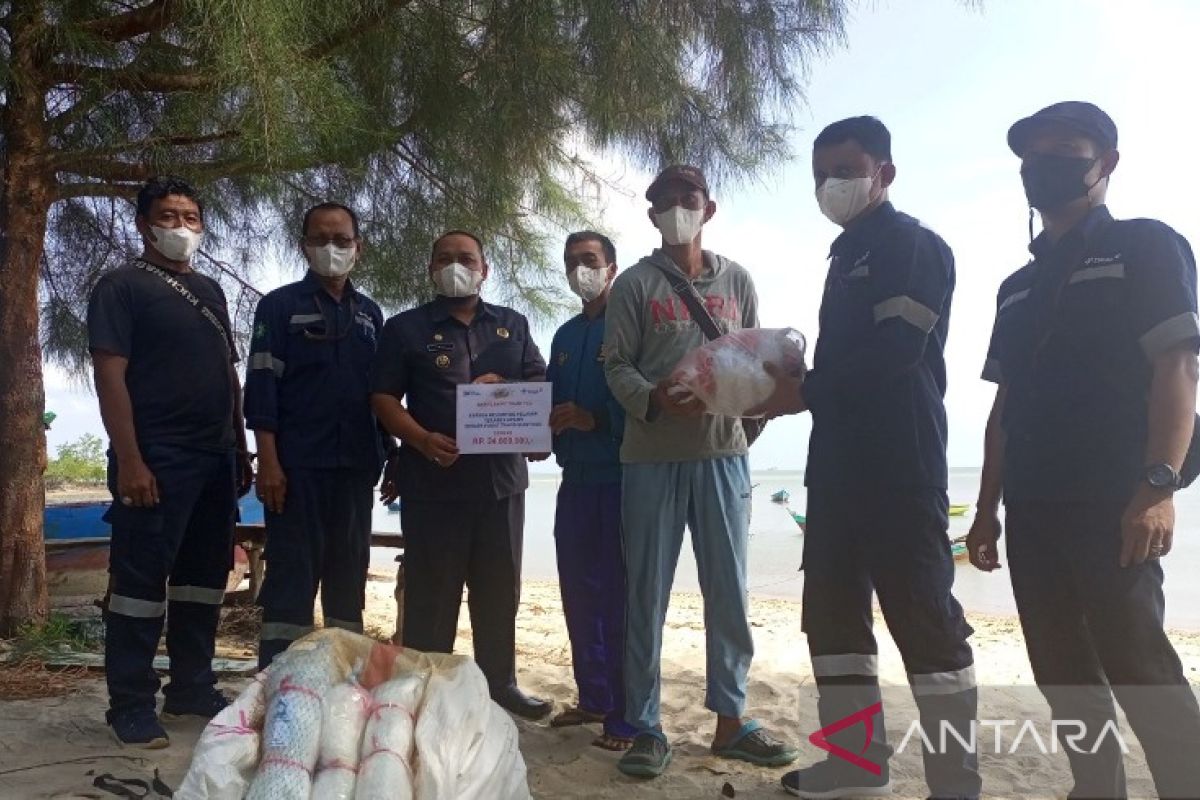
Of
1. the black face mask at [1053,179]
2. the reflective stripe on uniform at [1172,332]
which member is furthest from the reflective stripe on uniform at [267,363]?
the reflective stripe on uniform at [1172,332]

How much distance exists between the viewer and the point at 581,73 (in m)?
3.97

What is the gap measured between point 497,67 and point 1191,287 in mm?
3022

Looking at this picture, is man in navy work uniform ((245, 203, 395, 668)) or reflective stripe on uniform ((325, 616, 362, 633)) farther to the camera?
reflective stripe on uniform ((325, 616, 362, 633))

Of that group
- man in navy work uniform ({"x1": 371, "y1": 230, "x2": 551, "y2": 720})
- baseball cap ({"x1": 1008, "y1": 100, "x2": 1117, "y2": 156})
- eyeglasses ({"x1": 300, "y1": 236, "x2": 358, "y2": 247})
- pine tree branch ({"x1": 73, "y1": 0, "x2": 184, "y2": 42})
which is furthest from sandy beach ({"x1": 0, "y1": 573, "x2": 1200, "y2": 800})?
pine tree branch ({"x1": 73, "y1": 0, "x2": 184, "y2": 42})

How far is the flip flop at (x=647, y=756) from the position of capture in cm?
259

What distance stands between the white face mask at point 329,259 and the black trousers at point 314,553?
70cm

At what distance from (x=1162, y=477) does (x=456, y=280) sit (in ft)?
7.08

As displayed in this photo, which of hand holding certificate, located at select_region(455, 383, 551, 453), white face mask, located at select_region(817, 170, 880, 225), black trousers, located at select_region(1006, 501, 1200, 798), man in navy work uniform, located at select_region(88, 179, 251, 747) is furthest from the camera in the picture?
hand holding certificate, located at select_region(455, 383, 551, 453)

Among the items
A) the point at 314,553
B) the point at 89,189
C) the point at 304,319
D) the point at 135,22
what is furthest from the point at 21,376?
the point at 314,553

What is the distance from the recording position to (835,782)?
2422 mm

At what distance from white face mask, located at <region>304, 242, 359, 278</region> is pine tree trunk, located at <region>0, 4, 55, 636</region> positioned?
1931 millimetres

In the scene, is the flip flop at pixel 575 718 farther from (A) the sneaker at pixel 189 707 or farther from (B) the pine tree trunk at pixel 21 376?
(B) the pine tree trunk at pixel 21 376

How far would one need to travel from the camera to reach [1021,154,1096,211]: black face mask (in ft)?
7.02

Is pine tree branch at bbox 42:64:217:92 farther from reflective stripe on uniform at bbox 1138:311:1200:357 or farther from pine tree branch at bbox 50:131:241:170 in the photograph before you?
reflective stripe on uniform at bbox 1138:311:1200:357
